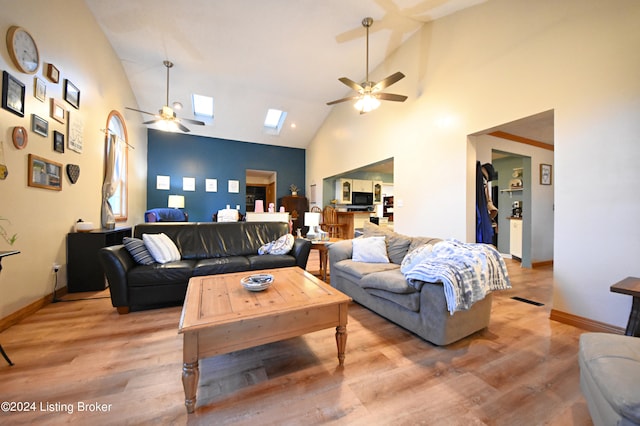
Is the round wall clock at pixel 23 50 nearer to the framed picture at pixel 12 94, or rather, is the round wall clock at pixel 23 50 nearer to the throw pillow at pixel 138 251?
the framed picture at pixel 12 94

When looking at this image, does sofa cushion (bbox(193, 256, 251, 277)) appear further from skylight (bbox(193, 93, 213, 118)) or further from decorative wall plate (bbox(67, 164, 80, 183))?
skylight (bbox(193, 93, 213, 118))

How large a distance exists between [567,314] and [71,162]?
5.76 m

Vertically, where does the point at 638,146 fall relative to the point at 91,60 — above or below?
below

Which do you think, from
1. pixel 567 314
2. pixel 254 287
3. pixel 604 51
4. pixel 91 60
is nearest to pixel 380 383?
pixel 254 287

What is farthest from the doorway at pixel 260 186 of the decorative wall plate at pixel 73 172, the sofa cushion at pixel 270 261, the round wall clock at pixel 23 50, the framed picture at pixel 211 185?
the round wall clock at pixel 23 50

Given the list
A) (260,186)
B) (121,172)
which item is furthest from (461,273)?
(260,186)

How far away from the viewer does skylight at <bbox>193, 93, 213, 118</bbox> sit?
244 inches

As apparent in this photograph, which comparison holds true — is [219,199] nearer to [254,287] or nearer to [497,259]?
[254,287]

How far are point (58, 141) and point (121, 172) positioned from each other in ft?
7.47

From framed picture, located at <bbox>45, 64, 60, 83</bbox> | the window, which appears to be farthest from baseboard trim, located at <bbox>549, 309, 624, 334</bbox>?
the window

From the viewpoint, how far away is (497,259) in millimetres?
2064

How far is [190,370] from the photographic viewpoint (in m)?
1.19

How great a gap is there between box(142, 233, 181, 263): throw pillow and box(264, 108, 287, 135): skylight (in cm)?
504

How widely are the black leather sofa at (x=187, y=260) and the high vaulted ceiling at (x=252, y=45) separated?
10.1 feet
